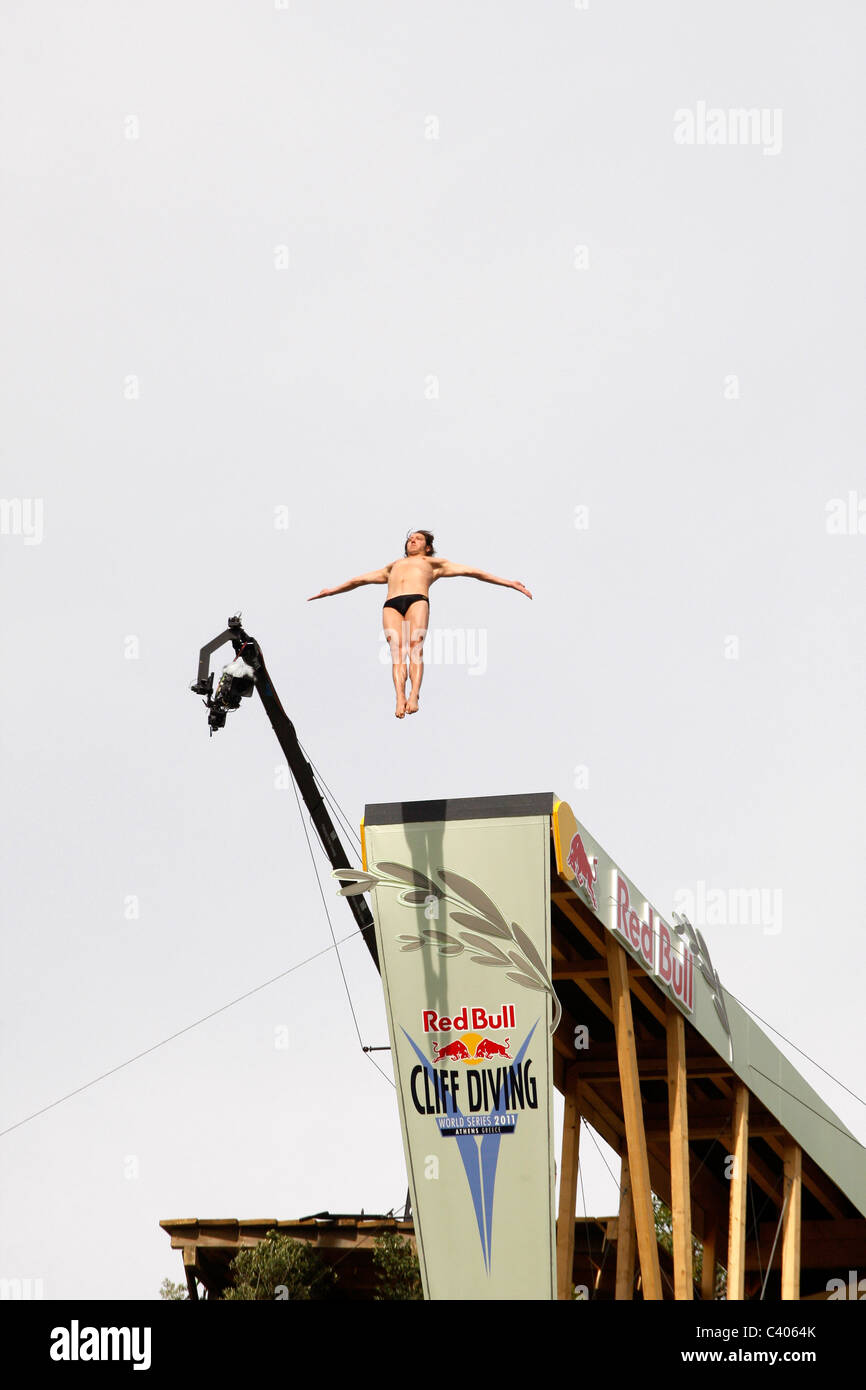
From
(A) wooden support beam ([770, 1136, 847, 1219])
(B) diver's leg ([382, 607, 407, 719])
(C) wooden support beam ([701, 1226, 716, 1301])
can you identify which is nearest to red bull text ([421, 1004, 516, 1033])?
(B) diver's leg ([382, 607, 407, 719])

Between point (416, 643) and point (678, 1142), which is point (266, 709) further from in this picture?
point (678, 1142)

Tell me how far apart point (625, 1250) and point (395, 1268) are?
794 cm

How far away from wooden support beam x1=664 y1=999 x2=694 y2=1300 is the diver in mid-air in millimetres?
7205

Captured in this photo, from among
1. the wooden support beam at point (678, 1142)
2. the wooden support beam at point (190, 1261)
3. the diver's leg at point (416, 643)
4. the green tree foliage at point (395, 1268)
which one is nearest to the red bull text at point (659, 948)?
the wooden support beam at point (678, 1142)

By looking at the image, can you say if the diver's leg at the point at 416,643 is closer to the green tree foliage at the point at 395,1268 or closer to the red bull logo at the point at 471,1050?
the red bull logo at the point at 471,1050

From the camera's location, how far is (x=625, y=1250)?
1177 inches

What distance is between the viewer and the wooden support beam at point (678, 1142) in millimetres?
27203

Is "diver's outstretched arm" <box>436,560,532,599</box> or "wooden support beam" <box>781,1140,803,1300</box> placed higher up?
"diver's outstretched arm" <box>436,560,532,599</box>

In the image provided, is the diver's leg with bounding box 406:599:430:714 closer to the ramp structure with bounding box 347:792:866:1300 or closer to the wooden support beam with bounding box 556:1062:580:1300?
the ramp structure with bounding box 347:792:866:1300

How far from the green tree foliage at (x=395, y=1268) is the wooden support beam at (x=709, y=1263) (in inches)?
213

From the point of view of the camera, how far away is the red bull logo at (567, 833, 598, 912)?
2522 centimetres

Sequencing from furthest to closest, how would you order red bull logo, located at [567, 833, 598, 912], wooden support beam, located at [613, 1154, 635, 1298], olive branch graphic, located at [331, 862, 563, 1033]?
wooden support beam, located at [613, 1154, 635, 1298]
red bull logo, located at [567, 833, 598, 912]
olive branch graphic, located at [331, 862, 563, 1033]

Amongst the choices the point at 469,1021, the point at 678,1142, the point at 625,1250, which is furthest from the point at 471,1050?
the point at 625,1250

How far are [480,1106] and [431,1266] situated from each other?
2.19 m
